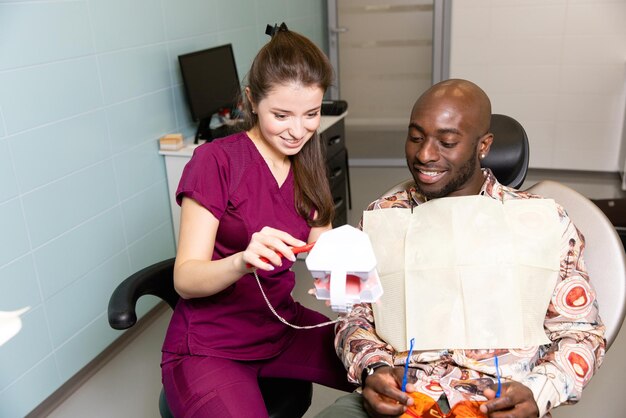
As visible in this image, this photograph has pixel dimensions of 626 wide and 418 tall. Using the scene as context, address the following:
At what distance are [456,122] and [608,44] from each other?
344cm

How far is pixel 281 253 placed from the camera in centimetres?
109

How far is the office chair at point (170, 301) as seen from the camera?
1358 mm

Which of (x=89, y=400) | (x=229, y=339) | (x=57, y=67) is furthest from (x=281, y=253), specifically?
(x=89, y=400)

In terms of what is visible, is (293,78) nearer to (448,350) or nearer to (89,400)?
(448,350)

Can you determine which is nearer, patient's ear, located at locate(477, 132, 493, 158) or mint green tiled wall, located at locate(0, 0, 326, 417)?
patient's ear, located at locate(477, 132, 493, 158)

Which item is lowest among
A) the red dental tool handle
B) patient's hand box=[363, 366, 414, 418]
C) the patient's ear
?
patient's hand box=[363, 366, 414, 418]

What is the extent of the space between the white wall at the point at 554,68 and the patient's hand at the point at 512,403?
3678mm

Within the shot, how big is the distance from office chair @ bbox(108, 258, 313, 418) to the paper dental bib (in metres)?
0.26

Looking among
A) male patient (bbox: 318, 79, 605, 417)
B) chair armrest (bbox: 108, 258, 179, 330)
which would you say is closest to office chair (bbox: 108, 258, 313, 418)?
chair armrest (bbox: 108, 258, 179, 330)

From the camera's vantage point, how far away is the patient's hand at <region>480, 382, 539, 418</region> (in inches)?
45.5

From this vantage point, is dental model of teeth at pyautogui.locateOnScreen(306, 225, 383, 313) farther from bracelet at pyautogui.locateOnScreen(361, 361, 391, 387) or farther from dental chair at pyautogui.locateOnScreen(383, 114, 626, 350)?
dental chair at pyautogui.locateOnScreen(383, 114, 626, 350)

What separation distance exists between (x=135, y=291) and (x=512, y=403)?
0.89m

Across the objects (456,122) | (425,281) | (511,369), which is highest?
(456,122)

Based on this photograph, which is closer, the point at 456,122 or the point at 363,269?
the point at 363,269
